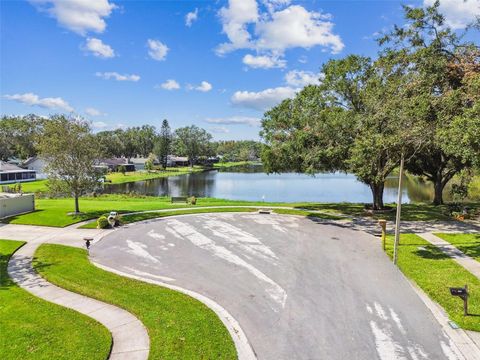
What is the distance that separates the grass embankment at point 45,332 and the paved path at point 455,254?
525 inches

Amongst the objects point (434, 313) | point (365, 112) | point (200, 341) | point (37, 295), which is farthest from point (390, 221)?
point (37, 295)

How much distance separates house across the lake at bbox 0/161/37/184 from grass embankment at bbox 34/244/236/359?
5604cm

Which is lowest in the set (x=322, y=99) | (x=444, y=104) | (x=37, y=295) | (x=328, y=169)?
(x=37, y=295)

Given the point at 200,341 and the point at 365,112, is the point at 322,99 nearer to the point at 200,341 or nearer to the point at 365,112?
the point at 365,112

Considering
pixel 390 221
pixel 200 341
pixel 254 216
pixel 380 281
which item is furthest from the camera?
pixel 254 216

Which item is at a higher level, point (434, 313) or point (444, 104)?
point (444, 104)

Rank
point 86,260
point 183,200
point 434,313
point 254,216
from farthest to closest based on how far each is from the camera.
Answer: point 183,200
point 254,216
point 86,260
point 434,313

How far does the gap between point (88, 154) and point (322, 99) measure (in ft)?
58.6

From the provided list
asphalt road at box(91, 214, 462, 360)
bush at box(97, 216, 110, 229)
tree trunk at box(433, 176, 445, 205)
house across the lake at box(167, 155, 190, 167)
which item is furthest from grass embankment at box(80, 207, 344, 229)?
house across the lake at box(167, 155, 190, 167)

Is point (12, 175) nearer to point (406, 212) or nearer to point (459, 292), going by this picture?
point (406, 212)

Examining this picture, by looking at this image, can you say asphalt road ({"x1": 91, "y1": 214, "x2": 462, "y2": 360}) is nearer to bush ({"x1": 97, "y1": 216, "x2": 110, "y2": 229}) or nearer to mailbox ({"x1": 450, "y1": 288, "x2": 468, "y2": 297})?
mailbox ({"x1": 450, "y1": 288, "x2": 468, "y2": 297})

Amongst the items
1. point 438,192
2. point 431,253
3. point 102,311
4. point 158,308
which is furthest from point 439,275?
point 438,192

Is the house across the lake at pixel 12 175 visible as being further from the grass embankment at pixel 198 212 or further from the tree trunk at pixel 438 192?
the tree trunk at pixel 438 192

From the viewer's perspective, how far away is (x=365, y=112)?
24500mm
